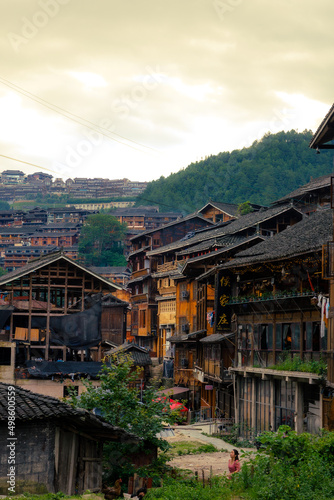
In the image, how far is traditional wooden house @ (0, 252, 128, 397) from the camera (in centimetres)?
4288

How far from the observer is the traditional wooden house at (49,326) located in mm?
42875

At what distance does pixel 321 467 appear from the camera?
18.2 meters

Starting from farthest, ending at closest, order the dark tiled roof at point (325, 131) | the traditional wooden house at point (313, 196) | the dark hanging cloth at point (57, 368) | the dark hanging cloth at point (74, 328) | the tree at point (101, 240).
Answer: the tree at point (101, 240) < the traditional wooden house at point (313, 196) < the dark hanging cloth at point (74, 328) < the dark hanging cloth at point (57, 368) < the dark tiled roof at point (325, 131)

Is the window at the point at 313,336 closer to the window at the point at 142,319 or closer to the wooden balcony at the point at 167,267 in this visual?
the wooden balcony at the point at 167,267

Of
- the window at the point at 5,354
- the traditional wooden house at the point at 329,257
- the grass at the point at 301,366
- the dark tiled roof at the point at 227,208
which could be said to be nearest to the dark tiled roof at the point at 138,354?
the window at the point at 5,354

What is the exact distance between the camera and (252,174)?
101688mm

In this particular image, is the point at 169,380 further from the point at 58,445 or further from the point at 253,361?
the point at 58,445

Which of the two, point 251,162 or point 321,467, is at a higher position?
point 251,162

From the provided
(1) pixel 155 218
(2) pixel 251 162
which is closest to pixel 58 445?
(2) pixel 251 162

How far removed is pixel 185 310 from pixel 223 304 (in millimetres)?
15689

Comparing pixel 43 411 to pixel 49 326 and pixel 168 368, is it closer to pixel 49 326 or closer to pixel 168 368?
pixel 49 326

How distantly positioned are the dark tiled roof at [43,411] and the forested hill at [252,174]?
79.8m

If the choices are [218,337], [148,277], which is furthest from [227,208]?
[218,337]

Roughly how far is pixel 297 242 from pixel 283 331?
4219 mm
